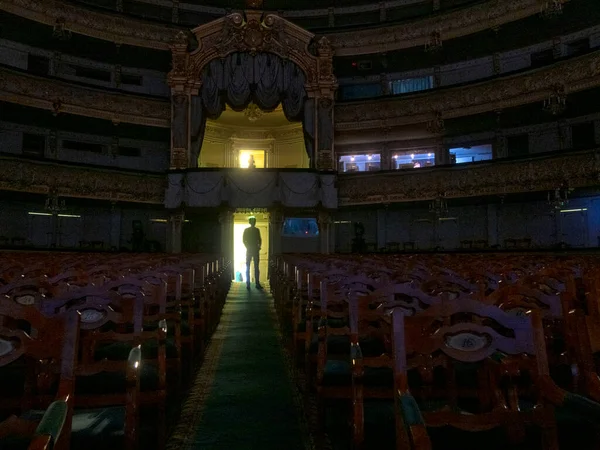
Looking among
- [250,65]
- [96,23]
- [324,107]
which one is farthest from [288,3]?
[96,23]

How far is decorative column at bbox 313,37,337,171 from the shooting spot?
20562 mm

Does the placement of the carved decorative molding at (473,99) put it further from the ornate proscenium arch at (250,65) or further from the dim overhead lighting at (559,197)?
the dim overhead lighting at (559,197)

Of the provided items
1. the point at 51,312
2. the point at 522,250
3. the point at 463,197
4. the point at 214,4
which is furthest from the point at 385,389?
the point at 214,4

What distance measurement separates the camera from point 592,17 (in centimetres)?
1775

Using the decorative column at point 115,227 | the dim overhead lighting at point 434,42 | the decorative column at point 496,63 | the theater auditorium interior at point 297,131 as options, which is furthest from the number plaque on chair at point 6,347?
the decorative column at point 496,63

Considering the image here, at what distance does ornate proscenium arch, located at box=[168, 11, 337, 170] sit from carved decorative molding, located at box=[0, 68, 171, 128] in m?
1.03

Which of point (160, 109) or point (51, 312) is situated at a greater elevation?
point (160, 109)

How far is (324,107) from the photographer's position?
21.0m

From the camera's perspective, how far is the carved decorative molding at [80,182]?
54.9 feet

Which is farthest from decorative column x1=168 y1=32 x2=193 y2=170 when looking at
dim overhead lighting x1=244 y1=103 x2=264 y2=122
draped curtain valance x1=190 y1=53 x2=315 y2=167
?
dim overhead lighting x1=244 y1=103 x2=264 y2=122

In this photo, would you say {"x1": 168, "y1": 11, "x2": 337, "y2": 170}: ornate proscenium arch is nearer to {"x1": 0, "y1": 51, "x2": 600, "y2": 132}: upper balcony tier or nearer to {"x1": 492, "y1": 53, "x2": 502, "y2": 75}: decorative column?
{"x1": 0, "y1": 51, "x2": 600, "y2": 132}: upper balcony tier

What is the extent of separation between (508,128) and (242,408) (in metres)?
19.2

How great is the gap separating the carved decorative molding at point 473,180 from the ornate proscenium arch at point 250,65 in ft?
5.84

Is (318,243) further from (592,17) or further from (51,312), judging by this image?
(51,312)
